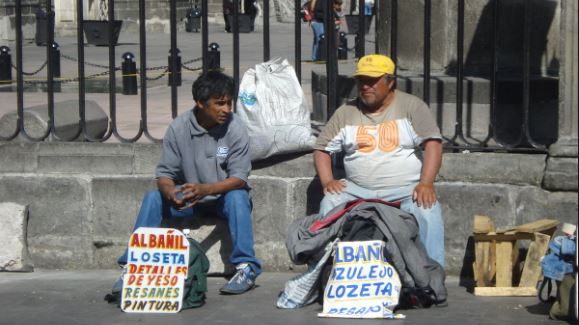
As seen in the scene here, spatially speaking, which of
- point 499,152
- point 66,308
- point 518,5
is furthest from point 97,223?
point 518,5

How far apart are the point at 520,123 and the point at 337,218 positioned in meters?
1.51

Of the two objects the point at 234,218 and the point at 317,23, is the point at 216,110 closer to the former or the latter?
the point at 234,218

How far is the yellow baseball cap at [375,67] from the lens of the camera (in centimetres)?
614

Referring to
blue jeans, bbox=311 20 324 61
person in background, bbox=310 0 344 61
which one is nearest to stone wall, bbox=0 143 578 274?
person in background, bbox=310 0 344 61

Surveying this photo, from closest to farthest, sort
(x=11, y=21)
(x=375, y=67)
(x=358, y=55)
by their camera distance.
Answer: (x=375, y=67) < (x=358, y=55) < (x=11, y=21)

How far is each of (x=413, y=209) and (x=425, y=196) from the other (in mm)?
102

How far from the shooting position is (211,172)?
647 cm

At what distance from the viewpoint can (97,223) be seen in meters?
7.05

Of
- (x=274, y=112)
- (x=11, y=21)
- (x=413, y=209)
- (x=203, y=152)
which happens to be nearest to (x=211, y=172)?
(x=203, y=152)

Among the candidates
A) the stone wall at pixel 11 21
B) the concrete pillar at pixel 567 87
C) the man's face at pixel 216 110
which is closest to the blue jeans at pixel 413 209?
the man's face at pixel 216 110

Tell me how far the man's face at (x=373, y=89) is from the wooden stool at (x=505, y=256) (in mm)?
831

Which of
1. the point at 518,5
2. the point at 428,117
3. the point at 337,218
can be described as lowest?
the point at 337,218

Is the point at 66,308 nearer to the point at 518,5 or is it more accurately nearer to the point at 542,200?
the point at 542,200

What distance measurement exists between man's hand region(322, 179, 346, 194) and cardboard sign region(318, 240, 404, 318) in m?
0.44
